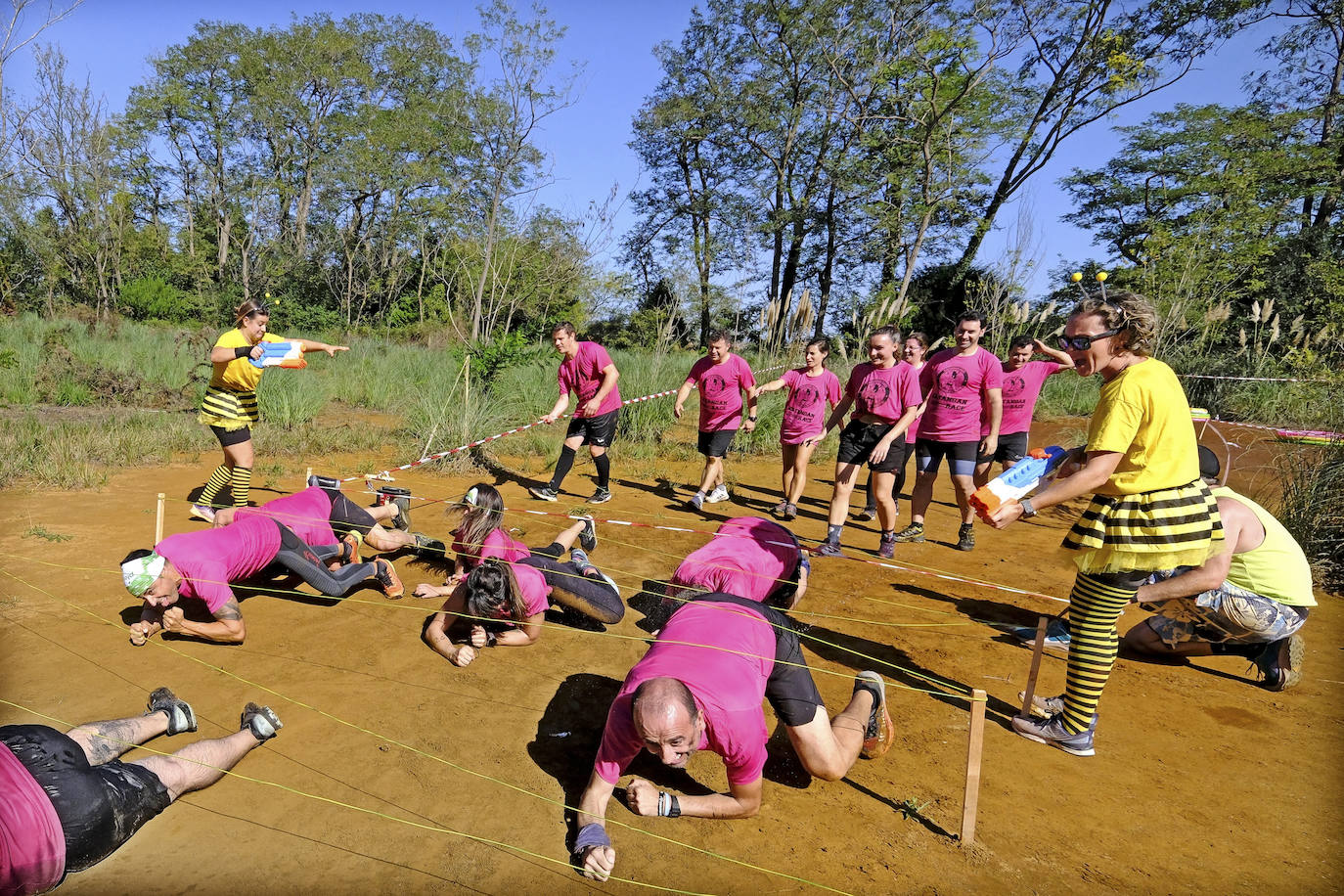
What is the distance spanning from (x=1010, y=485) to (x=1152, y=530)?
0.53m

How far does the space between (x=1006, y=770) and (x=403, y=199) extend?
25061 millimetres

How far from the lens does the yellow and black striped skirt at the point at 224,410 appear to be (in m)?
4.90

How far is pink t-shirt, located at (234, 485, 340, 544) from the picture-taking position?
4.03 m

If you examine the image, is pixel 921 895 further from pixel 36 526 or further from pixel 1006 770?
pixel 36 526

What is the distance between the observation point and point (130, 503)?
5.52 m

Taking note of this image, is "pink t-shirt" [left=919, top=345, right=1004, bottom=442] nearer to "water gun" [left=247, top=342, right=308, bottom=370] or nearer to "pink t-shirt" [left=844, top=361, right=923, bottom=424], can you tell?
"pink t-shirt" [left=844, top=361, right=923, bottom=424]

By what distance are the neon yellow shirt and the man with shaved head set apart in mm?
2222

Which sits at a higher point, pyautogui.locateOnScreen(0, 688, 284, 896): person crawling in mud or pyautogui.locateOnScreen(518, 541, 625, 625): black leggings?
pyautogui.locateOnScreen(518, 541, 625, 625): black leggings

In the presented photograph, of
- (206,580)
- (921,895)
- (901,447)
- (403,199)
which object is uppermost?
(403,199)

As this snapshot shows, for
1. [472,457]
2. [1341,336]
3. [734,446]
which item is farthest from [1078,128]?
[472,457]

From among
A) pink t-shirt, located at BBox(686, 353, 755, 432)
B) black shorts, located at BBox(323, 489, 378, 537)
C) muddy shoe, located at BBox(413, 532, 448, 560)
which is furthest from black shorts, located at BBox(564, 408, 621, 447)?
black shorts, located at BBox(323, 489, 378, 537)

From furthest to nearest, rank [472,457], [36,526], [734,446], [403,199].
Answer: [403,199] < [734,446] < [472,457] < [36,526]

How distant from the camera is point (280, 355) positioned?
4934mm

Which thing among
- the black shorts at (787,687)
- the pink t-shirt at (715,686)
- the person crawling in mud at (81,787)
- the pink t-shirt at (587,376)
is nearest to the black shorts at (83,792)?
the person crawling in mud at (81,787)
